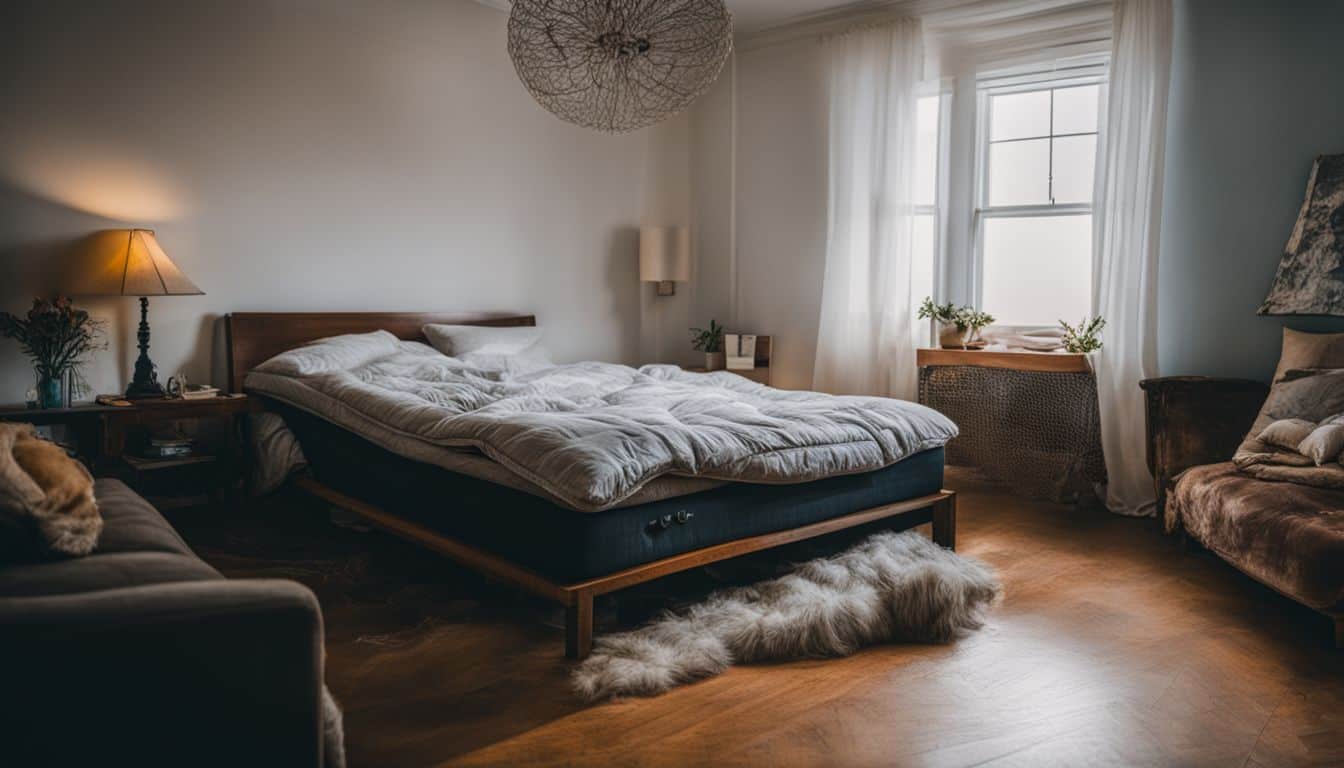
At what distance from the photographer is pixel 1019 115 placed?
487cm

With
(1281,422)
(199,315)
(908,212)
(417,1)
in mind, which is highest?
(417,1)

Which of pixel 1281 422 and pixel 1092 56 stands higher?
pixel 1092 56

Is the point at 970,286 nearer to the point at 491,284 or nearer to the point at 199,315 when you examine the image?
the point at 491,284

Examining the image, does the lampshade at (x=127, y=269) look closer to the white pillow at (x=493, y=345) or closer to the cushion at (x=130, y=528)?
the white pillow at (x=493, y=345)

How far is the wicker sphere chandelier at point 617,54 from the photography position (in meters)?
3.02

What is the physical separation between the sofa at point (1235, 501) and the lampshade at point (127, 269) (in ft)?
13.1

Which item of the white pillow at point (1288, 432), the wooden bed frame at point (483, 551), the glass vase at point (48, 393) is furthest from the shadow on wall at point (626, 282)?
the white pillow at point (1288, 432)

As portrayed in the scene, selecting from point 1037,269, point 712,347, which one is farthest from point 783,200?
point 1037,269

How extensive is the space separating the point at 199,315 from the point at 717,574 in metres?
2.70

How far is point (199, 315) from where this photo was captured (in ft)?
13.2

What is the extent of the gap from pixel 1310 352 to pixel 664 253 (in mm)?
3438

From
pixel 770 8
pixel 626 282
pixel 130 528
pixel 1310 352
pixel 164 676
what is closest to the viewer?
pixel 164 676

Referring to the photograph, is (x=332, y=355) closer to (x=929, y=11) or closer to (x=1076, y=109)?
(x=929, y=11)

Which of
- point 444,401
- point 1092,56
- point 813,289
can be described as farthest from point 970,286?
point 444,401
